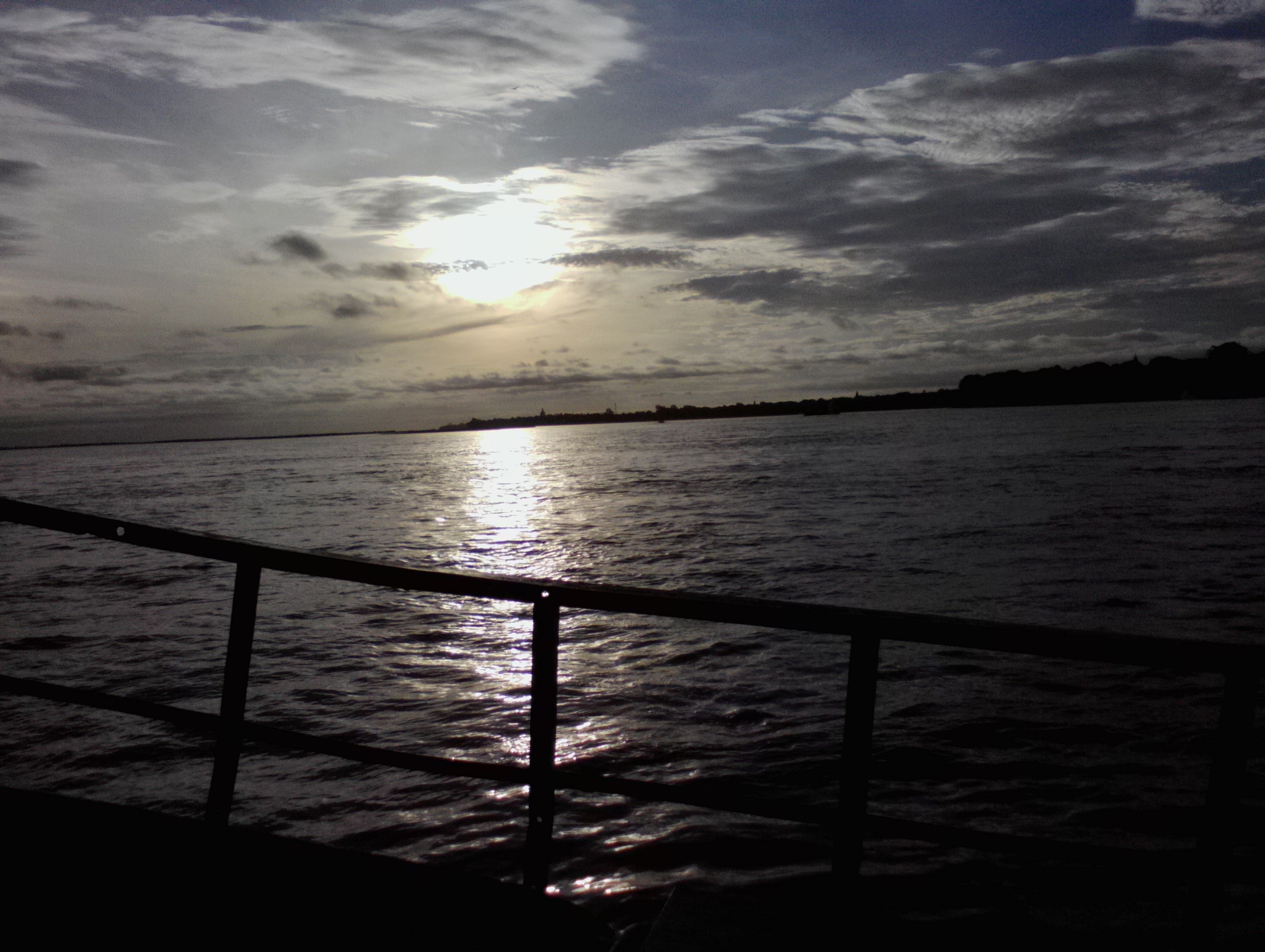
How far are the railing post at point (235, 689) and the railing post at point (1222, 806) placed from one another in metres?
3.00

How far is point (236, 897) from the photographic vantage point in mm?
2713

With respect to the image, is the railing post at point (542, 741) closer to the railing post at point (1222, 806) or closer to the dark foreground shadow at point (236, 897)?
the dark foreground shadow at point (236, 897)

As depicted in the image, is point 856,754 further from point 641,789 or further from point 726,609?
point 641,789

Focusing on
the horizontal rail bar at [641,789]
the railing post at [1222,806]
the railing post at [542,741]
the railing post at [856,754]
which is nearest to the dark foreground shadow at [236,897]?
the railing post at [542,741]

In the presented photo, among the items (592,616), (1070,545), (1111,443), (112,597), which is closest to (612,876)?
(592,616)

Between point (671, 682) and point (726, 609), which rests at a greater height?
point (726, 609)

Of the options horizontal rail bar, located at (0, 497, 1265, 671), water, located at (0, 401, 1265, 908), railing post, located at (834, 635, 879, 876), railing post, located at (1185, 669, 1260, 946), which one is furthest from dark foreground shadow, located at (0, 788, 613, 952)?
water, located at (0, 401, 1265, 908)

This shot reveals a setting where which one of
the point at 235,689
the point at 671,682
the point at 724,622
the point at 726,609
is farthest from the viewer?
the point at 671,682

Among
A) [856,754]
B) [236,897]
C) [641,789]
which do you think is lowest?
[236,897]

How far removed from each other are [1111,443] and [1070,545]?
54.3 metres

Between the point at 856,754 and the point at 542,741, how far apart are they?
3.43ft

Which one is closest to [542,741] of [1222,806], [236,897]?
[236,897]

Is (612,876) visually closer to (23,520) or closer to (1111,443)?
(23,520)

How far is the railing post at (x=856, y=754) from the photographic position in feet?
7.44
